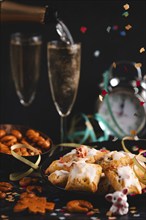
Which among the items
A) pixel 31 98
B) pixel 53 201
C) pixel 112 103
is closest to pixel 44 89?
pixel 31 98

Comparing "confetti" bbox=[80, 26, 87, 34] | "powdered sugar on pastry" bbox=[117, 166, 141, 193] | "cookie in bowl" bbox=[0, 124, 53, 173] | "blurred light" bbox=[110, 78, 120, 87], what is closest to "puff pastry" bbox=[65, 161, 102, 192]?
"powdered sugar on pastry" bbox=[117, 166, 141, 193]

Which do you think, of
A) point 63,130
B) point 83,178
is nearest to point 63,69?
point 63,130

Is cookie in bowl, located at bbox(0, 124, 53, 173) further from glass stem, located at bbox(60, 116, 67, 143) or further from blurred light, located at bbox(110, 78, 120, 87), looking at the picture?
blurred light, located at bbox(110, 78, 120, 87)

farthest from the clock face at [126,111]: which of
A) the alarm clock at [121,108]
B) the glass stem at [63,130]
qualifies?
the glass stem at [63,130]

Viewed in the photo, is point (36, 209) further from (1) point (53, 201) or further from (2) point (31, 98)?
(2) point (31, 98)

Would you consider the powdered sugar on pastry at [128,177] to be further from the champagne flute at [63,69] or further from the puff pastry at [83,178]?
the champagne flute at [63,69]
